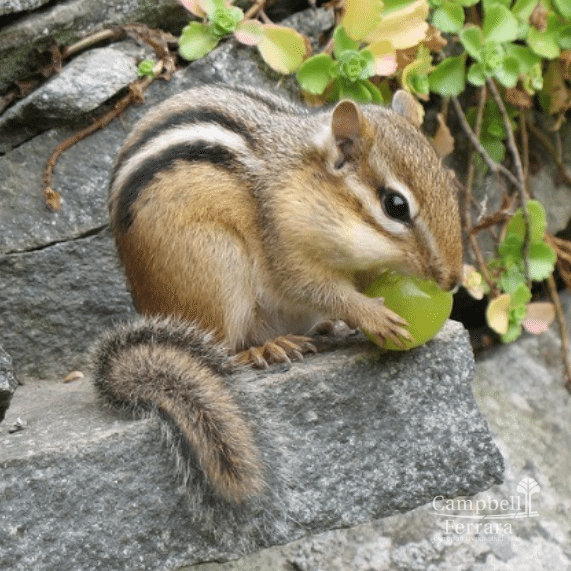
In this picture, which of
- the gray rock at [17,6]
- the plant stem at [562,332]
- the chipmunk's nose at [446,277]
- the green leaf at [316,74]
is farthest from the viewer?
the plant stem at [562,332]

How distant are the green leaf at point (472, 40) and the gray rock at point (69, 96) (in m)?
1.30

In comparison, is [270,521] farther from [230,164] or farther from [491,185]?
[491,185]

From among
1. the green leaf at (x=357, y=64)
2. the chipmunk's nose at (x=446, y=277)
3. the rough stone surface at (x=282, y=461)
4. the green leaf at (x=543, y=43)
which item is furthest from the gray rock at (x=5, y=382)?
the green leaf at (x=543, y=43)

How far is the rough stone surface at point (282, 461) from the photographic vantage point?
2.52 metres

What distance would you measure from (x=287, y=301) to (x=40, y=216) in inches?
44.8

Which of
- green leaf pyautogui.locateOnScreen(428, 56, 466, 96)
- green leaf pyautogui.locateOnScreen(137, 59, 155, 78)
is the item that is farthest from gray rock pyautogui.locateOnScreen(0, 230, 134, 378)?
green leaf pyautogui.locateOnScreen(428, 56, 466, 96)

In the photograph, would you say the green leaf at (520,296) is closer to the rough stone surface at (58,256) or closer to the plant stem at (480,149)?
the plant stem at (480,149)

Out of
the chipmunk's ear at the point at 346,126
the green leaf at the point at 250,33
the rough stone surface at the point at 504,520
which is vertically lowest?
the rough stone surface at the point at 504,520

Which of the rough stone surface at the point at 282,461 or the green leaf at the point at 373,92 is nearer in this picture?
the rough stone surface at the point at 282,461

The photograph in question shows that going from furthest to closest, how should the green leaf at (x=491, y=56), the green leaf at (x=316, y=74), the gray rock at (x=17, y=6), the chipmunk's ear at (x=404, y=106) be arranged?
1. the green leaf at (x=491, y=56)
2. the green leaf at (x=316, y=74)
3. the gray rock at (x=17, y=6)
4. the chipmunk's ear at (x=404, y=106)

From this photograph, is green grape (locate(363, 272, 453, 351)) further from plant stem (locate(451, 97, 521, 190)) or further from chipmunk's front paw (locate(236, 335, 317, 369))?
plant stem (locate(451, 97, 521, 190))

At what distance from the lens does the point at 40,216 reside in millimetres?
3658

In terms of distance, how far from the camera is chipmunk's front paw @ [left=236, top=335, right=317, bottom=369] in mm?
2912

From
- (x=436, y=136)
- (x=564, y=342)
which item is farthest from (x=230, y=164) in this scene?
(x=564, y=342)
